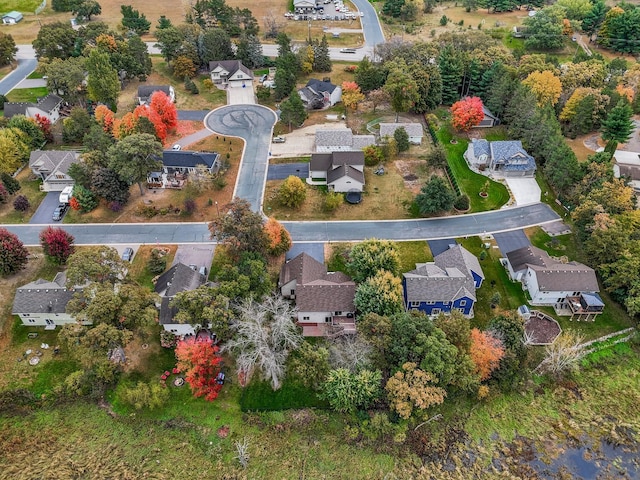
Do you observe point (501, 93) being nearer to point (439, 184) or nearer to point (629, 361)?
point (439, 184)

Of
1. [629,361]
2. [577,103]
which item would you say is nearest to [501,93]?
[577,103]

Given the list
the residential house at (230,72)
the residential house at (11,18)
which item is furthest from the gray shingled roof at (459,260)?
the residential house at (11,18)

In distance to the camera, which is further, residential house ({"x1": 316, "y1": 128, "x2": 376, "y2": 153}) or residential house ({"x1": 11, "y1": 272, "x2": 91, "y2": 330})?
residential house ({"x1": 316, "y1": 128, "x2": 376, "y2": 153})

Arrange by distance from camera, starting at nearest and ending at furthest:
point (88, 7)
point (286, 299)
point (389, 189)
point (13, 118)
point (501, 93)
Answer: point (286, 299) → point (389, 189) → point (13, 118) → point (501, 93) → point (88, 7)

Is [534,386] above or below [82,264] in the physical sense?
below

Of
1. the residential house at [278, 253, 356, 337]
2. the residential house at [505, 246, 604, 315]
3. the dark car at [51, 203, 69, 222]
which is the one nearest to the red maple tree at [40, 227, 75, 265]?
the dark car at [51, 203, 69, 222]

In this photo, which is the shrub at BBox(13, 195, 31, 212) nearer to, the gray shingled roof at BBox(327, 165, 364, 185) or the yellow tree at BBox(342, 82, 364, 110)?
the gray shingled roof at BBox(327, 165, 364, 185)

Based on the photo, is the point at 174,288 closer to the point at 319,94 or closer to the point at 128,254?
the point at 128,254
